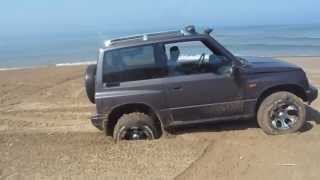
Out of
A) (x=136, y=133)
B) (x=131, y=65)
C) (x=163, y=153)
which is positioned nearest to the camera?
(x=163, y=153)

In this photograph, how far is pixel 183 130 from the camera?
9742mm

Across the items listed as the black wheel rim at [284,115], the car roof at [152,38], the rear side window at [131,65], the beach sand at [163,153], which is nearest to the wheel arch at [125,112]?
the beach sand at [163,153]

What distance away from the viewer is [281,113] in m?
9.20

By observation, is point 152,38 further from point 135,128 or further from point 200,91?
point 135,128

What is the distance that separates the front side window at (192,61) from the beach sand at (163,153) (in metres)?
1.02

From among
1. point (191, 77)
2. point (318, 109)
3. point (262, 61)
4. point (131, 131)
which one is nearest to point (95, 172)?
point (131, 131)

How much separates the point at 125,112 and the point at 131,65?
763 millimetres

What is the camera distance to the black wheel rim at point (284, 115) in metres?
9.10

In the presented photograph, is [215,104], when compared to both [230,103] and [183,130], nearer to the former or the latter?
[230,103]

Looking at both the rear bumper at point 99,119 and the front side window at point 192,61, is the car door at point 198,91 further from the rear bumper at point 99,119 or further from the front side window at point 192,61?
the rear bumper at point 99,119

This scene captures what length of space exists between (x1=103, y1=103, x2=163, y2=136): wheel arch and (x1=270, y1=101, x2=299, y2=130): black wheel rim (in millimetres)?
1761

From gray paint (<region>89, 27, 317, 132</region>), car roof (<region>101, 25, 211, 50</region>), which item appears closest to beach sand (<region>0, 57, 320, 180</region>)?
gray paint (<region>89, 27, 317, 132</region>)

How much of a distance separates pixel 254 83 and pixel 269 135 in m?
0.83

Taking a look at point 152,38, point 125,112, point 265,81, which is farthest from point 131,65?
point 265,81
